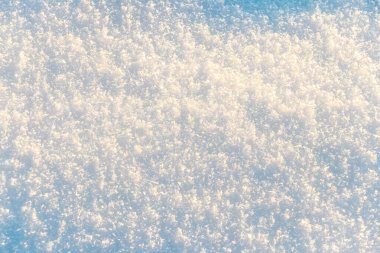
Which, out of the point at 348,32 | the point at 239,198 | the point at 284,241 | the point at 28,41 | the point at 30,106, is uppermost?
the point at 348,32

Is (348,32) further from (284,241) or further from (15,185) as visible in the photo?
(15,185)

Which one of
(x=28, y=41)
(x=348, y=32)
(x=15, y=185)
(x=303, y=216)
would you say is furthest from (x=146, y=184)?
(x=348, y=32)

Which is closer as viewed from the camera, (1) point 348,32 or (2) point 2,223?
(2) point 2,223

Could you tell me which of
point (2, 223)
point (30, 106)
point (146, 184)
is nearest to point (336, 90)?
point (146, 184)

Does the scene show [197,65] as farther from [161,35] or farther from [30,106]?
[30,106]

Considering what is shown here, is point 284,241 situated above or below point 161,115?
below

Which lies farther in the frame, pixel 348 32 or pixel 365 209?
pixel 348 32
